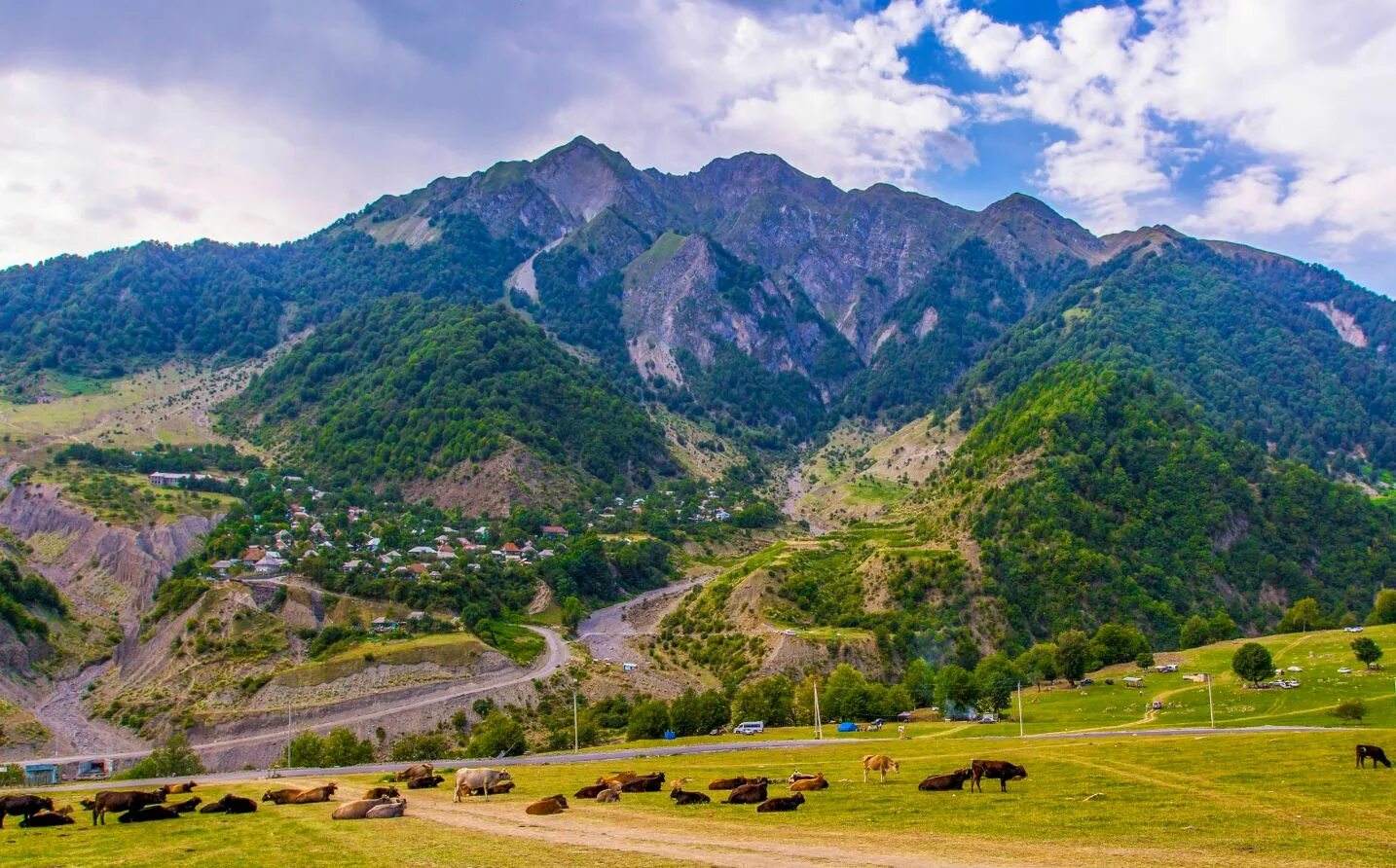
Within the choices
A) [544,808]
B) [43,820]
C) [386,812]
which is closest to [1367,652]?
[544,808]

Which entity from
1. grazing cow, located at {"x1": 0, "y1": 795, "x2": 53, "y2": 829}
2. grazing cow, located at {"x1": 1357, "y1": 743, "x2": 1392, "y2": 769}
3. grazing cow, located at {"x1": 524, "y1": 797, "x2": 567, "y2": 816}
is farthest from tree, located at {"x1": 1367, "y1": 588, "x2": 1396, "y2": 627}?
grazing cow, located at {"x1": 0, "y1": 795, "x2": 53, "y2": 829}

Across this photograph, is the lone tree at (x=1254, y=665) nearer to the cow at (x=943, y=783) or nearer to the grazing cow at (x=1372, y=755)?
the grazing cow at (x=1372, y=755)

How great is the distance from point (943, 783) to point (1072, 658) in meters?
64.9

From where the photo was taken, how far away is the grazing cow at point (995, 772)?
95.9ft

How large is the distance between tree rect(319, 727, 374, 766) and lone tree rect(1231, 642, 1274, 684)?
68.1 m

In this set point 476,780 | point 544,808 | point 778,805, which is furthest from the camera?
point 476,780

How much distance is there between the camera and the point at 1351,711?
5644 cm

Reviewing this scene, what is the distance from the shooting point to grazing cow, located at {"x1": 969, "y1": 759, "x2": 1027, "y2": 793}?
95.9ft

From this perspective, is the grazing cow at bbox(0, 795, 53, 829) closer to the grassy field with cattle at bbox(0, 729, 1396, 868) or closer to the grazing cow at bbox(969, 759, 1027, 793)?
the grassy field with cattle at bbox(0, 729, 1396, 868)

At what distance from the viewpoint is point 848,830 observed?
2295 centimetres

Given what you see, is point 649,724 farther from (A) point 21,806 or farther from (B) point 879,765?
(A) point 21,806

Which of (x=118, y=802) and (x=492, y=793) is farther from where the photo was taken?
(x=492, y=793)

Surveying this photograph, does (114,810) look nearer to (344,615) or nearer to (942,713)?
(942,713)

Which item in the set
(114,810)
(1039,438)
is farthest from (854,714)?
(1039,438)
